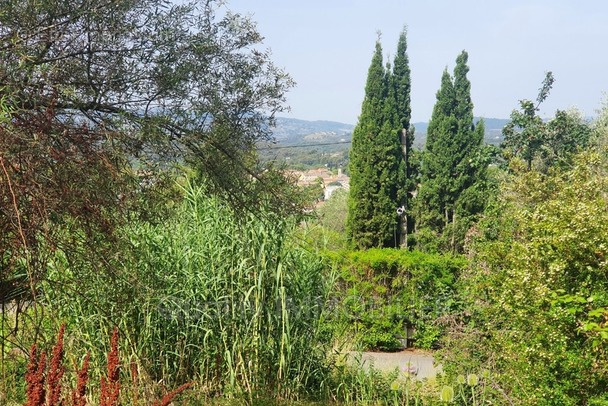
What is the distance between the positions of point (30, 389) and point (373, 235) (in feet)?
40.6

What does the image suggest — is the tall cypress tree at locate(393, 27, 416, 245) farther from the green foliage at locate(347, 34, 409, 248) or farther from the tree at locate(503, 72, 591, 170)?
the tree at locate(503, 72, 591, 170)

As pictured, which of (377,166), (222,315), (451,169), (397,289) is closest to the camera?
(222,315)

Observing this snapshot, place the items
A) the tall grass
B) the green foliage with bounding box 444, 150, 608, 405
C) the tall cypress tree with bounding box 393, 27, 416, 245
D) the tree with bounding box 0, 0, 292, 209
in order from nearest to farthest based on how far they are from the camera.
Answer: the tree with bounding box 0, 0, 292, 209, the green foliage with bounding box 444, 150, 608, 405, the tall grass, the tall cypress tree with bounding box 393, 27, 416, 245

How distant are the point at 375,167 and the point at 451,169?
189 cm

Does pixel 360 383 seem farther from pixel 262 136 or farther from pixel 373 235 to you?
pixel 373 235

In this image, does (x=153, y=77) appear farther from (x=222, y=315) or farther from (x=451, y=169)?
(x=451, y=169)

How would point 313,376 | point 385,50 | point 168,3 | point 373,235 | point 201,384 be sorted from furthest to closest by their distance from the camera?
point 385,50
point 373,235
point 313,376
point 201,384
point 168,3

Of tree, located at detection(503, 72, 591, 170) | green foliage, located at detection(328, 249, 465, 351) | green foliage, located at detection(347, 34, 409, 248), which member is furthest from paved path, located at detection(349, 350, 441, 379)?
green foliage, located at detection(347, 34, 409, 248)

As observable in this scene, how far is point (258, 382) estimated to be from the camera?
13.4ft

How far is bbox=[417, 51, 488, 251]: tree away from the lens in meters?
14.3

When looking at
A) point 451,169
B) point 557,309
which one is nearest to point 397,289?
point 557,309

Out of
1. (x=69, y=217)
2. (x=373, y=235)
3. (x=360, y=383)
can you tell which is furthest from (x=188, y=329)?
(x=373, y=235)

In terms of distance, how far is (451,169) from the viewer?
48.2ft

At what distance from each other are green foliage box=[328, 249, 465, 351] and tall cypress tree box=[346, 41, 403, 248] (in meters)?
4.35
